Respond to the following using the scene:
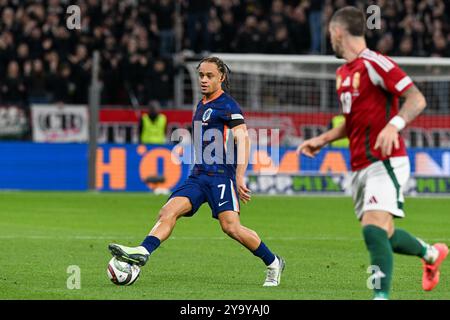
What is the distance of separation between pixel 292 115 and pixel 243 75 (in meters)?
1.66

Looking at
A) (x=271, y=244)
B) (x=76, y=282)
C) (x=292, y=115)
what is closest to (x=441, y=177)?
(x=292, y=115)

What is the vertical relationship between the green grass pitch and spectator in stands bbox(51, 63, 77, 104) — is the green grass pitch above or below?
below

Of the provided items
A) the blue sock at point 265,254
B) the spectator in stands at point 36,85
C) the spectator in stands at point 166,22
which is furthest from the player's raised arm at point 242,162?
the spectator in stands at point 166,22

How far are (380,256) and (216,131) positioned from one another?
8.81 feet

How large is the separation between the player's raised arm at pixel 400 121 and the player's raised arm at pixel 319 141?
0.49 meters

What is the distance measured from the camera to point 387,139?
301 inches

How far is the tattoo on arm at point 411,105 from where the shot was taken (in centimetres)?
→ 776

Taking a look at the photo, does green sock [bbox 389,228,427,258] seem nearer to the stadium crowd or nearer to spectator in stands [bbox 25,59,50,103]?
the stadium crowd

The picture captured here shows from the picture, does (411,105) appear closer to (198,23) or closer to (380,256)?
(380,256)

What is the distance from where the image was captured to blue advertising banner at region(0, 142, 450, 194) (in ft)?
83.0

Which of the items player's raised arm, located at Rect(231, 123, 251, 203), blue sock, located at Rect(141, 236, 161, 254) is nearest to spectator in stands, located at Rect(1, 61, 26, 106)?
player's raised arm, located at Rect(231, 123, 251, 203)

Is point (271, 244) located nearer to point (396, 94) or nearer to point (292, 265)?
point (292, 265)

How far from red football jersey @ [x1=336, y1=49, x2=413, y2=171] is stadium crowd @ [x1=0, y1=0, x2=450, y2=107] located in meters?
18.8

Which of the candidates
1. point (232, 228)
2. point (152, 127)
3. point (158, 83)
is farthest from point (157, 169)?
point (232, 228)
